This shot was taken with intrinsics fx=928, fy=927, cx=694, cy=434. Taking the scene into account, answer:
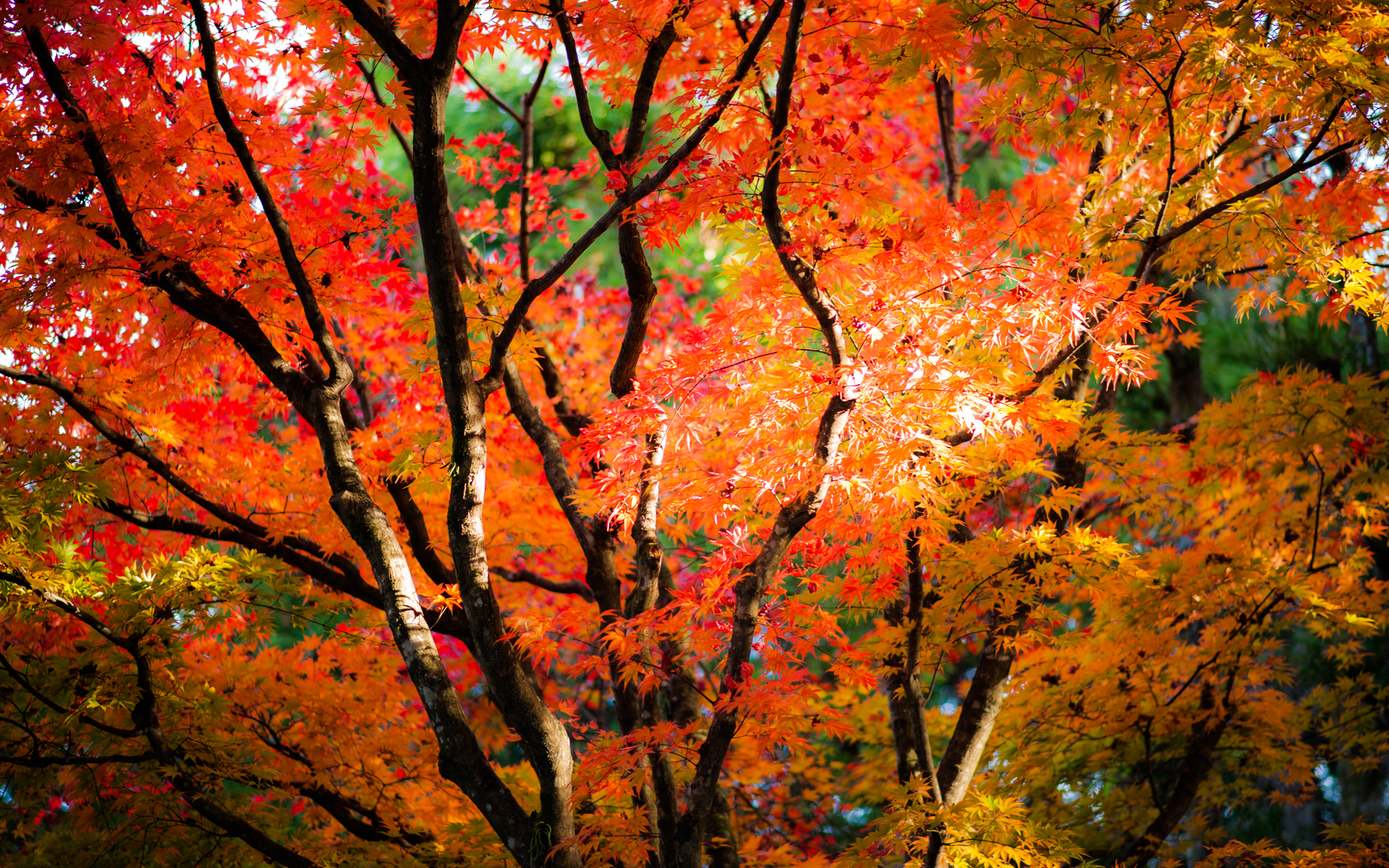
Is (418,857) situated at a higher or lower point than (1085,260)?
lower

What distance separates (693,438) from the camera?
4133mm

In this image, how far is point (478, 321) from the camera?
5.11 meters

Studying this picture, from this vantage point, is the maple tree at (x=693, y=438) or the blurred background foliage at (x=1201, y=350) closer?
the maple tree at (x=693, y=438)

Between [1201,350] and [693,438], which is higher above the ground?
[1201,350]

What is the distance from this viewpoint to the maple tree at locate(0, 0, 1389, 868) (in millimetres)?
3645

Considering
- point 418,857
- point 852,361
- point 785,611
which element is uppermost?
point 852,361

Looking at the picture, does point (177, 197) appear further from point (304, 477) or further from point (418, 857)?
point (418, 857)

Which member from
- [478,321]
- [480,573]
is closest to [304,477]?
[478,321]

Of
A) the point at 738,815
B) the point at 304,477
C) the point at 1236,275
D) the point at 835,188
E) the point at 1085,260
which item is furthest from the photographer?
the point at 738,815

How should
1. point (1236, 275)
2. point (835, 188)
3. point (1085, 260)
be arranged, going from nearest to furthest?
point (835, 188)
point (1085, 260)
point (1236, 275)

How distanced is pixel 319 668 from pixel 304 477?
1240 mm

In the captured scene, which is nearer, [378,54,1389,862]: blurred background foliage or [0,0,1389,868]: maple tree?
[0,0,1389,868]: maple tree

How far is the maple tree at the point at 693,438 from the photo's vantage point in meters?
3.64

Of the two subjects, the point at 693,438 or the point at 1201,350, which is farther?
the point at 1201,350
